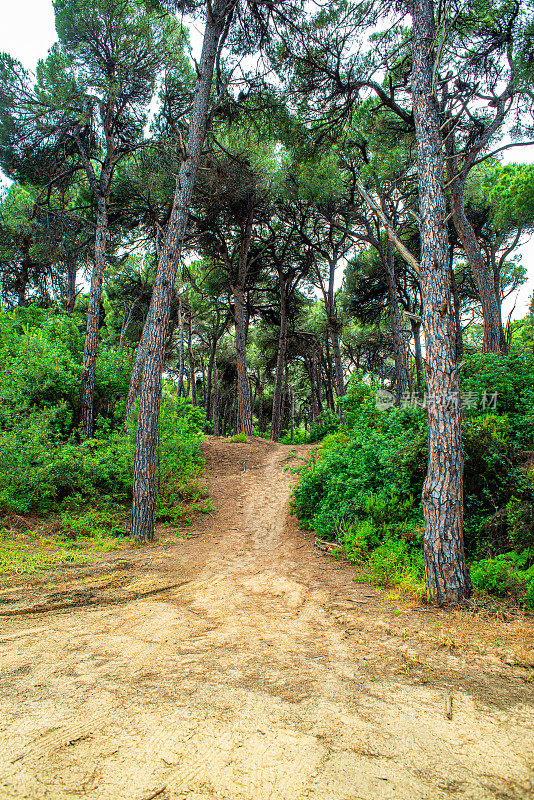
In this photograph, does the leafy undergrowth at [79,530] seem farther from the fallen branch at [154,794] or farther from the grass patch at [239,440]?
the grass patch at [239,440]

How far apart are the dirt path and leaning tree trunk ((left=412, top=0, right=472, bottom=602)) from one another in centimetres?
53

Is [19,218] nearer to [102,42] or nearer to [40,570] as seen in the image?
[102,42]

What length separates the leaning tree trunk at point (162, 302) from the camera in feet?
21.6

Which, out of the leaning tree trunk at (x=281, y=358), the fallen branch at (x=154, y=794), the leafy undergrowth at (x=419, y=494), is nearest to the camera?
the fallen branch at (x=154, y=794)

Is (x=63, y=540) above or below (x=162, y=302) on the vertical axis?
below

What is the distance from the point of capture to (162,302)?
6.97 m

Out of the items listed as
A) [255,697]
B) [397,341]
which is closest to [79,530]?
[255,697]

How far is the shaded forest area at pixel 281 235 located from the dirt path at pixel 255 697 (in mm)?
1164

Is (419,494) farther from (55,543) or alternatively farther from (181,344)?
(181,344)

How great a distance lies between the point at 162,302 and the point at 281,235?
1121 cm

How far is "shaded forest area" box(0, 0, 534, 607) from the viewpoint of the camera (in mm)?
4570

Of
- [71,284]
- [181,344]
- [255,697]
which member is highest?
[71,284]

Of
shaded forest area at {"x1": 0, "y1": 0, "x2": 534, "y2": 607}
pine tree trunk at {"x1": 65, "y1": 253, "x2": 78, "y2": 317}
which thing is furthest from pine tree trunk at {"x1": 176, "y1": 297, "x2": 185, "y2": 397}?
pine tree trunk at {"x1": 65, "y1": 253, "x2": 78, "y2": 317}

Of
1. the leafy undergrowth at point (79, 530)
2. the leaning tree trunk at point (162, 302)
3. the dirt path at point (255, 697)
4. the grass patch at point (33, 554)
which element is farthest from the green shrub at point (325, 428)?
the dirt path at point (255, 697)
